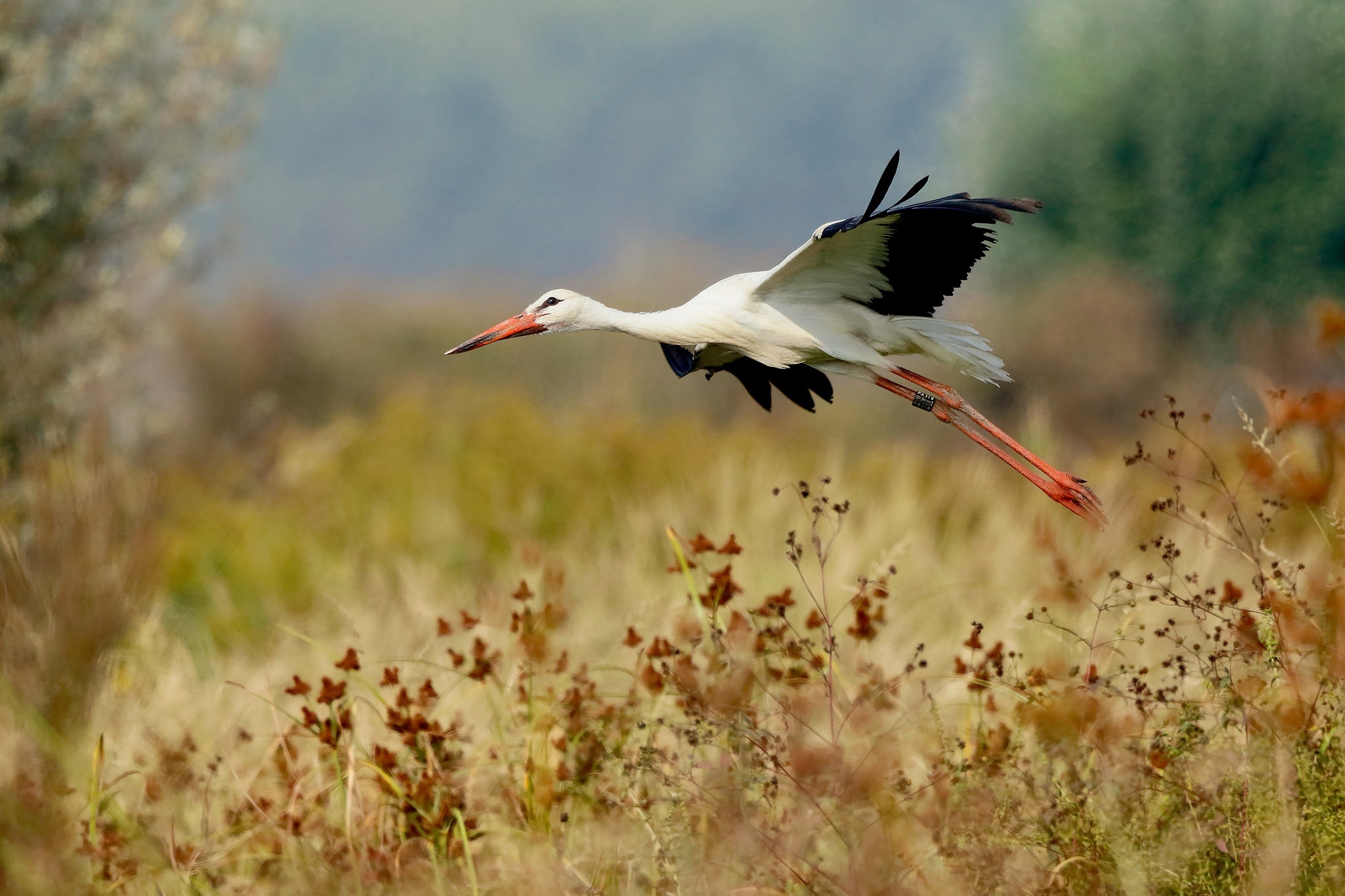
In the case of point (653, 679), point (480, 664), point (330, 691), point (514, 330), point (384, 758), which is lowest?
point (384, 758)

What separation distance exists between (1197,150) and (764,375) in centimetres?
1555

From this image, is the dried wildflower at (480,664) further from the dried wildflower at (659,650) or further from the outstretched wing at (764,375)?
the outstretched wing at (764,375)

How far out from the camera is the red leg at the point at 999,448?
1864 millimetres

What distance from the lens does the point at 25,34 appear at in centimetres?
780

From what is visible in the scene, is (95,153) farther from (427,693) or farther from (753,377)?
(753,377)

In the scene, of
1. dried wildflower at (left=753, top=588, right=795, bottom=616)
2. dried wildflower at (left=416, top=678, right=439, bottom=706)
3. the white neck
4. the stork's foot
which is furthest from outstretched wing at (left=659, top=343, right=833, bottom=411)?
dried wildflower at (left=416, top=678, right=439, bottom=706)

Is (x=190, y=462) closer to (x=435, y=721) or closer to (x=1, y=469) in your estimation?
(x=1, y=469)

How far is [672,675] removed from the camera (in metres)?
2.60

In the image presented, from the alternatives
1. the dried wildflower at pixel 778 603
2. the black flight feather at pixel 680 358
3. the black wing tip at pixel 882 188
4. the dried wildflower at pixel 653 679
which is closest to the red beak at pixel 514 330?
the black flight feather at pixel 680 358

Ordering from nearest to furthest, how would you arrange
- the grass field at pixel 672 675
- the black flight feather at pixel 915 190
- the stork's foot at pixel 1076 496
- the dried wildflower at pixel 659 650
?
the black flight feather at pixel 915 190 → the stork's foot at pixel 1076 496 → the grass field at pixel 672 675 → the dried wildflower at pixel 659 650

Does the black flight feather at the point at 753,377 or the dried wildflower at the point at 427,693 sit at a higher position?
the black flight feather at the point at 753,377

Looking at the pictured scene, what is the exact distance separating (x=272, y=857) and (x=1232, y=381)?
1411 centimetres

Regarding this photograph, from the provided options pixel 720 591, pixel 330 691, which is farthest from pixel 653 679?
pixel 330 691

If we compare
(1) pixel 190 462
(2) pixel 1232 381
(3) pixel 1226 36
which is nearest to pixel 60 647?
(1) pixel 190 462
